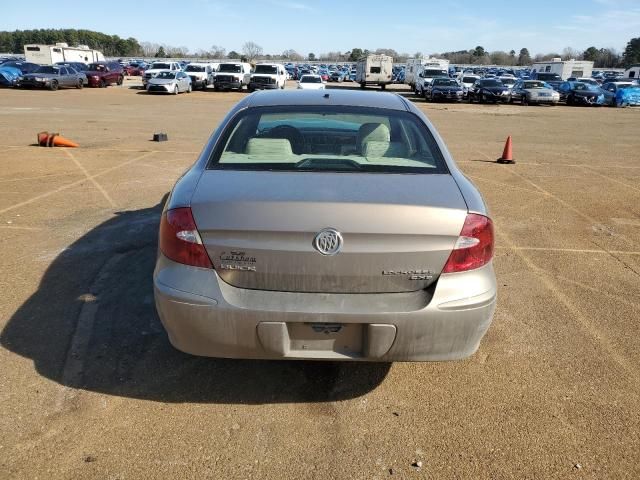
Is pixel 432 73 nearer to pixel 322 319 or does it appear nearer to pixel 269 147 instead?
pixel 269 147

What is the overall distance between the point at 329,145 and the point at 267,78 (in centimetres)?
3083

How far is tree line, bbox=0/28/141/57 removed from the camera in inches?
5374

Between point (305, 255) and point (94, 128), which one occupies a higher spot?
point (305, 255)

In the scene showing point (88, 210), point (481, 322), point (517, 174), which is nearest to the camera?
point (481, 322)

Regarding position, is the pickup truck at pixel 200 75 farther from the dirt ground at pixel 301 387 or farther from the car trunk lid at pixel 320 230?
the car trunk lid at pixel 320 230

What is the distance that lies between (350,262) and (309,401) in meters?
1.00

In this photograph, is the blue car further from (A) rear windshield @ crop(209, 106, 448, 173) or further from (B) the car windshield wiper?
(B) the car windshield wiper

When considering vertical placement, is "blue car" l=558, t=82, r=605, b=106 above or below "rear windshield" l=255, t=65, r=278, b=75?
below

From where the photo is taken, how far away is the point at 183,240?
268 centimetres

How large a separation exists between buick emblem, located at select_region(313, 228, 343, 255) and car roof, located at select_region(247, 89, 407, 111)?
62.1 inches

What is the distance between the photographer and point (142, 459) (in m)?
2.58

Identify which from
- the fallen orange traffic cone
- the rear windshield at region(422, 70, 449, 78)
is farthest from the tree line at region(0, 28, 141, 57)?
the fallen orange traffic cone

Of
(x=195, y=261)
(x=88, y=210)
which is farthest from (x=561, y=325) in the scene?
(x=88, y=210)

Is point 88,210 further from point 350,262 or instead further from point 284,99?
point 350,262
